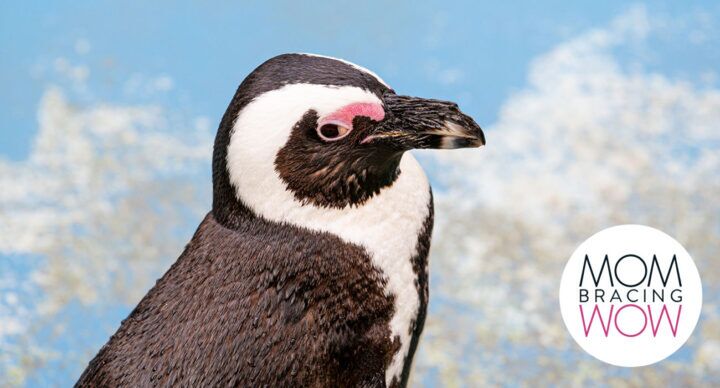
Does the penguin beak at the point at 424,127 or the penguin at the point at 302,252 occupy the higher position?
the penguin beak at the point at 424,127

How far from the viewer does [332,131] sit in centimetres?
109

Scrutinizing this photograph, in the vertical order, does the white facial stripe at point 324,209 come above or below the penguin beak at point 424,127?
below

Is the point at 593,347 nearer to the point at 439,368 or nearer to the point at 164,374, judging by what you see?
the point at 439,368

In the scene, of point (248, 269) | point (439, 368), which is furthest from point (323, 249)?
point (439, 368)

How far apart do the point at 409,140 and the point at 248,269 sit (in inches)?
9.0

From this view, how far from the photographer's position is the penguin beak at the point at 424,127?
1.10 metres

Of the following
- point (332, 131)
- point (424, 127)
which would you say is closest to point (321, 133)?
point (332, 131)

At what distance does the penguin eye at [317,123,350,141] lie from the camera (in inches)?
42.8

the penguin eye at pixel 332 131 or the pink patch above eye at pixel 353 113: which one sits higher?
the pink patch above eye at pixel 353 113

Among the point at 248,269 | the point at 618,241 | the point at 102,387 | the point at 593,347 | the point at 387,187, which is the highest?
the point at 618,241

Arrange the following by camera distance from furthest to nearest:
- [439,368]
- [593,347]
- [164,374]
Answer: [439,368] → [593,347] → [164,374]

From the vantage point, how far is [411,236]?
1150 mm

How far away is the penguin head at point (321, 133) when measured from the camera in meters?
1.09

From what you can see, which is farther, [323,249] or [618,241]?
[618,241]
